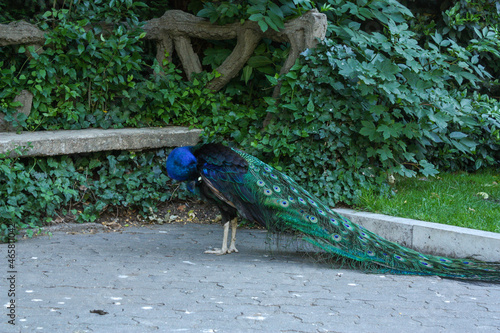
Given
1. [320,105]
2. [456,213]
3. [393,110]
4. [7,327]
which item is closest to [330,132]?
[320,105]

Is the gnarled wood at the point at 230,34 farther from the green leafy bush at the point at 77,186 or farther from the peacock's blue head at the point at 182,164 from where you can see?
the peacock's blue head at the point at 182,164

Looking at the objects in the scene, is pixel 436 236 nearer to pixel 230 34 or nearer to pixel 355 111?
pixel 355 111

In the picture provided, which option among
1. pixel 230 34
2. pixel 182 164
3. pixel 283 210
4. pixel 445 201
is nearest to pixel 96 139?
pixel 182 164

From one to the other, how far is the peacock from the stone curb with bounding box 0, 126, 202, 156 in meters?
Result: 1.58

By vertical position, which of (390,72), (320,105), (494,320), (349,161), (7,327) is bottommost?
(7,327)

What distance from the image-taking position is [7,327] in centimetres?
341

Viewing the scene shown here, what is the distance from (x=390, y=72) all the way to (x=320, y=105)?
0.84 metres

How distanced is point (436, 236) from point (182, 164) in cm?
246

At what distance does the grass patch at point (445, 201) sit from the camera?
5672mm

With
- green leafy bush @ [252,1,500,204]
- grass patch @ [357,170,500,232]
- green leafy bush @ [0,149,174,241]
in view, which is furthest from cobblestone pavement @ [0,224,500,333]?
green leafy bush @ [252,1,500,204]

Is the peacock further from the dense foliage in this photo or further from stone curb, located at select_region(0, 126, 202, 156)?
stone curb, located at select_region(0, 126, 202, 156)

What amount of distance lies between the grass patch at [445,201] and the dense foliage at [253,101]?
1.13 feet

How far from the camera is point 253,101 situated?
7.75 m

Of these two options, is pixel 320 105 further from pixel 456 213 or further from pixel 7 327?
pixel 7 327
